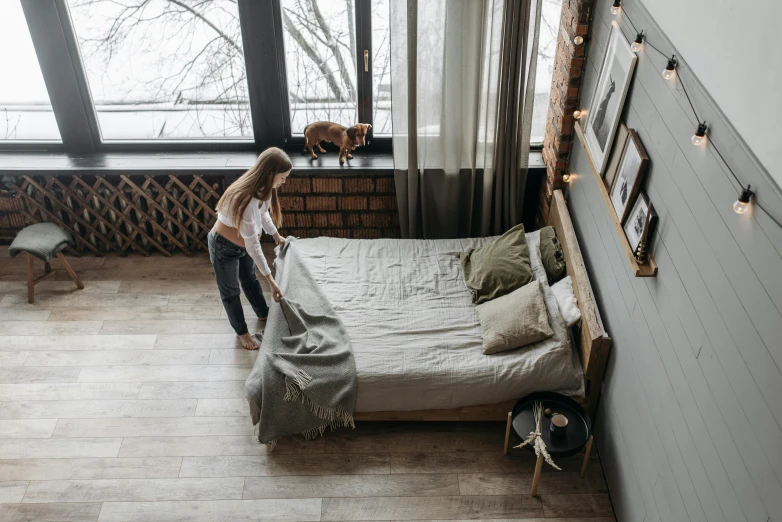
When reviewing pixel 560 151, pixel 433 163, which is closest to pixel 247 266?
pixel 433 163

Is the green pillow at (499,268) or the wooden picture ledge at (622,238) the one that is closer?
the wooden picture ledge at (622,238)

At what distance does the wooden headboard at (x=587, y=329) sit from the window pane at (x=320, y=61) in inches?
71.4

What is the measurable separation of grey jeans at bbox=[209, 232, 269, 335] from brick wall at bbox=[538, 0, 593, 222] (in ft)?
6.54

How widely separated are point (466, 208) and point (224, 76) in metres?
1.92

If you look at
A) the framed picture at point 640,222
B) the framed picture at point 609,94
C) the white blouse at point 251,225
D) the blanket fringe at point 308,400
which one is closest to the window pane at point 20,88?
the white blouse at point 251,225

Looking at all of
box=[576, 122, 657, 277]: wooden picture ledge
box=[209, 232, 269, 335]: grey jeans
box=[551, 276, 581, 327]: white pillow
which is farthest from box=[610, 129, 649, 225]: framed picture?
box=[209, 232, 269, 335]: grey jeans

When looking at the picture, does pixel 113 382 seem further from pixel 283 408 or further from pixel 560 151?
pixel 560 151

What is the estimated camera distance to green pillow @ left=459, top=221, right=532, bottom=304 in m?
3.84

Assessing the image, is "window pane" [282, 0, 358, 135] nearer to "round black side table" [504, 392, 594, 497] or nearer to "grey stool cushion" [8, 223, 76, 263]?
"grey stool cushion" [8, 223, 76, 263]

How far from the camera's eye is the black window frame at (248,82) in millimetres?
4270

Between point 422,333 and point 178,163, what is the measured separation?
2234 mm

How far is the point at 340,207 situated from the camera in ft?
15.7

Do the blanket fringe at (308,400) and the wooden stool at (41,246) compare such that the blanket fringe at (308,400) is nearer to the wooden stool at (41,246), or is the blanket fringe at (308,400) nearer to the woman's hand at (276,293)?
the woman's hand at (276,293)

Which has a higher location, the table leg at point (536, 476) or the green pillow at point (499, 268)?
the green pillow at point (499, 268)
